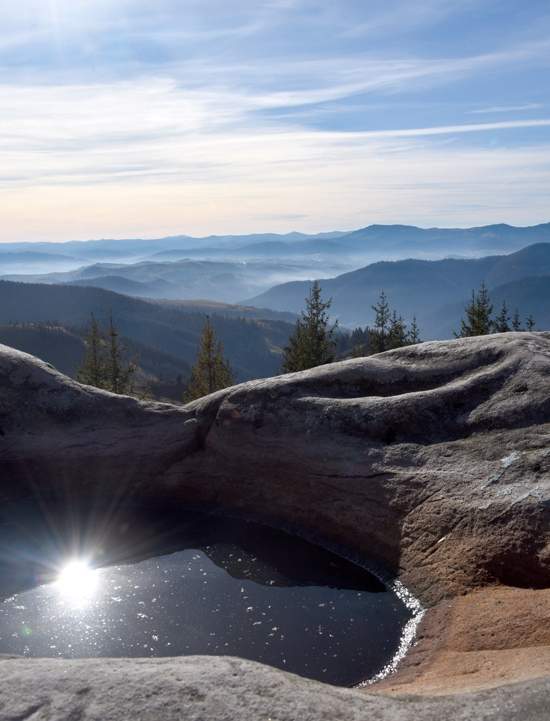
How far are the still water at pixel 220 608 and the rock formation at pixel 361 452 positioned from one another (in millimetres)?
1325

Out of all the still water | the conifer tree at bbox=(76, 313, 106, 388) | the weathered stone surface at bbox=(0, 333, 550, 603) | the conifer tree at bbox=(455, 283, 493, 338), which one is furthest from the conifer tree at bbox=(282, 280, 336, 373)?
the still water

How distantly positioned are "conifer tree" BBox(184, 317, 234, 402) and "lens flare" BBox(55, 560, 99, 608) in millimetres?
29976

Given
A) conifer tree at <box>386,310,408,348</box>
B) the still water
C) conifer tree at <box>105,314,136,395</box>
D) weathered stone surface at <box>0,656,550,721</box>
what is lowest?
Result: the still water

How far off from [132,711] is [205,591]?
8.07 meters

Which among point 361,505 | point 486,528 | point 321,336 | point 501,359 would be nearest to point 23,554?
point 361,505

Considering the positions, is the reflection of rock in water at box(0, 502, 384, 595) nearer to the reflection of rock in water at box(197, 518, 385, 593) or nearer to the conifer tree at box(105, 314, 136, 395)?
the reflection of rock in water at box(197, 518, 385, 593)

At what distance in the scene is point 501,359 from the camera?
63.6ft

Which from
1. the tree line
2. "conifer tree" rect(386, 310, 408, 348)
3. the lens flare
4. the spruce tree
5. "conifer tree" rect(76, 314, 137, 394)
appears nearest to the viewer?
the lens flare

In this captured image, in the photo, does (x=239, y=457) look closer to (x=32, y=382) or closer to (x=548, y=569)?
(x=32, y=382)

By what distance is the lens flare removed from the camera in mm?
15180

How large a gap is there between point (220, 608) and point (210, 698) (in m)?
7.01

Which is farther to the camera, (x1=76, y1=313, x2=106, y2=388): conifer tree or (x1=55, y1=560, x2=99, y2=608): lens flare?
(x1=76, y1=313, x2=106, y2=388): conifer tree

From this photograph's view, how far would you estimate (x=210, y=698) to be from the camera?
25.6 ft

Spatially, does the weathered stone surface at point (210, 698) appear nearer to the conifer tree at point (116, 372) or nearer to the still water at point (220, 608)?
the still water at point (220, 608)
